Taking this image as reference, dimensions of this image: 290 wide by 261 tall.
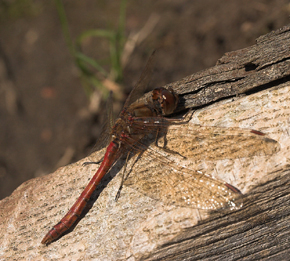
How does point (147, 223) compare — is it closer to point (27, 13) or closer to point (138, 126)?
point (138, 126)

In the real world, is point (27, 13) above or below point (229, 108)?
above

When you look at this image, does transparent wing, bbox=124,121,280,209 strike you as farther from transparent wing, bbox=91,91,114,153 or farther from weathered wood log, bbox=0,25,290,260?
transparent wing, bbox=91,91,114,153

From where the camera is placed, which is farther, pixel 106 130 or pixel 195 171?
pixel 106 130

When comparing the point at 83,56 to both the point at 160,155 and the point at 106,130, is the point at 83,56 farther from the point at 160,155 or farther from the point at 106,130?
the point at 160,155

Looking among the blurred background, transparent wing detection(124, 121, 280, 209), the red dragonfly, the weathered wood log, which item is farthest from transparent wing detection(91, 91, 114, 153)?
the blurred background

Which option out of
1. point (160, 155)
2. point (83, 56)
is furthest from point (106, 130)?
point (83, 56)

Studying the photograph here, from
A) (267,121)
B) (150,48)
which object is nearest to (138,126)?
(267,121)

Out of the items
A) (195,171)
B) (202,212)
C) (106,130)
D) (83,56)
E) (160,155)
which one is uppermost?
(83,56)
